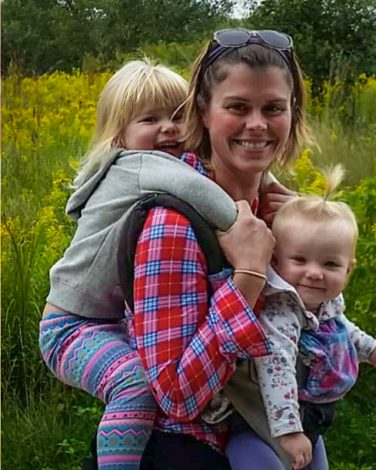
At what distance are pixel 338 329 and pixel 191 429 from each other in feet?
1.48

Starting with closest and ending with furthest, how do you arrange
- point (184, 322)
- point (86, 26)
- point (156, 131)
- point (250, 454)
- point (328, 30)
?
point (184, 322) → point (250, 454) → point (156, 131) → point (86, 26) → point (328, 30)

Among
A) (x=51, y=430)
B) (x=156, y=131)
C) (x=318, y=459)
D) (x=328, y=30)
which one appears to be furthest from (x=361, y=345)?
(x=328, y=30)

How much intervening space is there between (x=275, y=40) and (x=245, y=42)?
77 millimetres

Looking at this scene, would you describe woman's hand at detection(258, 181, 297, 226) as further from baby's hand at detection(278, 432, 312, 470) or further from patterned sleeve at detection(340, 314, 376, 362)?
baby's hand at detection(278, 432, 312, 470)

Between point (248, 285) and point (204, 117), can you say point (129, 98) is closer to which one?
point (204, 117)

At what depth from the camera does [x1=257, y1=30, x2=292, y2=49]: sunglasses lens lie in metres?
2.66

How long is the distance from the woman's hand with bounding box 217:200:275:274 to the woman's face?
141 mm

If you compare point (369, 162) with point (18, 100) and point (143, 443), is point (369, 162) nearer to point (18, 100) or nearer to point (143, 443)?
point (18, 100)

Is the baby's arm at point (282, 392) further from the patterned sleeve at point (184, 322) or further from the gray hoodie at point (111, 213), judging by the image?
the gray hoodie at point (111, 213)

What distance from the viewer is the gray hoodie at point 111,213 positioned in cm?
254

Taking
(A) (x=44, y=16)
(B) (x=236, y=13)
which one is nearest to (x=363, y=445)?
(B) (x=236, y=13)

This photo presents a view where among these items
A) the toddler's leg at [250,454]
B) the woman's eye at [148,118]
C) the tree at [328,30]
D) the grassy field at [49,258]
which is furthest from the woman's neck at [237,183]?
the tree at [328,30]

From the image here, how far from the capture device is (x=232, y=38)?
8.75 ft

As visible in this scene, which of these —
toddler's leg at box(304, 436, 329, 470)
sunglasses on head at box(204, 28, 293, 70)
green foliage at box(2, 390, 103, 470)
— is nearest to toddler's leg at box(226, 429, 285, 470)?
toddler's leg at box(304, 436, 329, 470)
